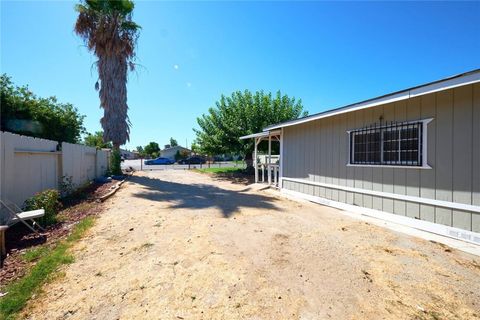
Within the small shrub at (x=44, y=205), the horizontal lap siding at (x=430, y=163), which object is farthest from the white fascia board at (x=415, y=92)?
the small shrub at (x=44, y=205)

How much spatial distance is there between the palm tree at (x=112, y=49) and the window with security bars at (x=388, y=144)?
1368 cm

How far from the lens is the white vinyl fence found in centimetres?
511

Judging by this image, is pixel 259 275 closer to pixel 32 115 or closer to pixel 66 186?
pixel 66 186

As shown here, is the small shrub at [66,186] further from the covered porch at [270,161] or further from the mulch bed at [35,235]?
the covered porch at [270,161]

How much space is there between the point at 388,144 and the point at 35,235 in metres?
7.72

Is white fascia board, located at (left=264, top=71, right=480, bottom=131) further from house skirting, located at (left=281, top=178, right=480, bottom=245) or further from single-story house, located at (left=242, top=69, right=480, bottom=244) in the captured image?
house skirting, located at (left=281, top=178, right=480, bottom=245)

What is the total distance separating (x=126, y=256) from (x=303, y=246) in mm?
2893

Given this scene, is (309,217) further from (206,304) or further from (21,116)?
(21,116)

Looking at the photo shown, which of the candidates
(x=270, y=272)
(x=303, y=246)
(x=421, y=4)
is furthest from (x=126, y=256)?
(x=421, y=4)

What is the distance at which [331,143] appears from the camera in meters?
7.11

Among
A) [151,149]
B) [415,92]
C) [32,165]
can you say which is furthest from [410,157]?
[151,149]

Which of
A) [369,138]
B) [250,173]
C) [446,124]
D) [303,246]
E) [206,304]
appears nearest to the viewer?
[206,304]

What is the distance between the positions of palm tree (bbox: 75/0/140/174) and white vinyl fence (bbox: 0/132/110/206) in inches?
200

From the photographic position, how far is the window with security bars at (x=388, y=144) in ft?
16.3
